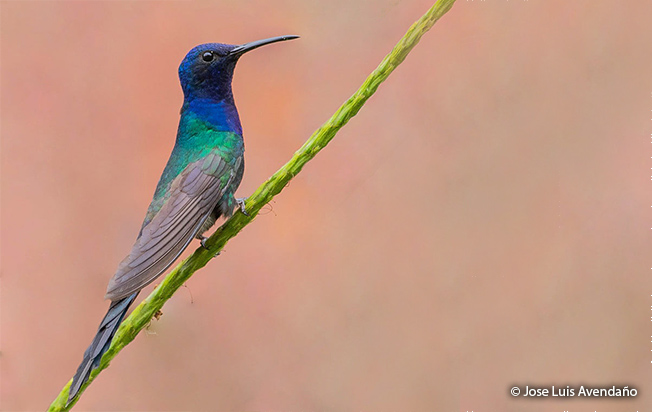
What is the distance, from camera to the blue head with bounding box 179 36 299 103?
984 mm

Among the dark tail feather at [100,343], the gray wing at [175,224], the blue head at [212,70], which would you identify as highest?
the blue head at [212,70]

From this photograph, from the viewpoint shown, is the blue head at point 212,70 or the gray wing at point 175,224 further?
the blue head at point 212,70

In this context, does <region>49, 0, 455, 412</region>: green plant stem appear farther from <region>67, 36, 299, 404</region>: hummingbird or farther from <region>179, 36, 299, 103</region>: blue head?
<region>179, 36, 299, 103</region>: blue head

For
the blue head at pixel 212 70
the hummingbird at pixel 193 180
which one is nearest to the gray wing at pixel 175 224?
Answer: the hummingbird at pixel 193 180

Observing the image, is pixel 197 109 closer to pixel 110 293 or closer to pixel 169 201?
pixel 169 201

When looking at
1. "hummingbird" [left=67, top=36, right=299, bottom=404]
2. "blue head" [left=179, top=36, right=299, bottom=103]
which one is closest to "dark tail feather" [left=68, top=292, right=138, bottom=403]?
"hummingbird" [left=67, top=36, right=299, bottom=404]

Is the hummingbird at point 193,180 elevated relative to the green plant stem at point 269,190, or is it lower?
elevated

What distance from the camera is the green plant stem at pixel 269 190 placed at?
0.66 m

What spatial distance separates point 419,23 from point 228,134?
433mm

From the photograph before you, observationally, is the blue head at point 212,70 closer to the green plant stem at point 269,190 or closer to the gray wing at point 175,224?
the gray wing at point 175,224

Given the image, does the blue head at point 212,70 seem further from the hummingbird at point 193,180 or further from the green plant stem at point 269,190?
the green plant stem at point 269,190

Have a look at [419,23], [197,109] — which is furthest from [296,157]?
[197,109]

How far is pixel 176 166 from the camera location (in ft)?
3.09

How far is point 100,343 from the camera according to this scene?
2.26ft
